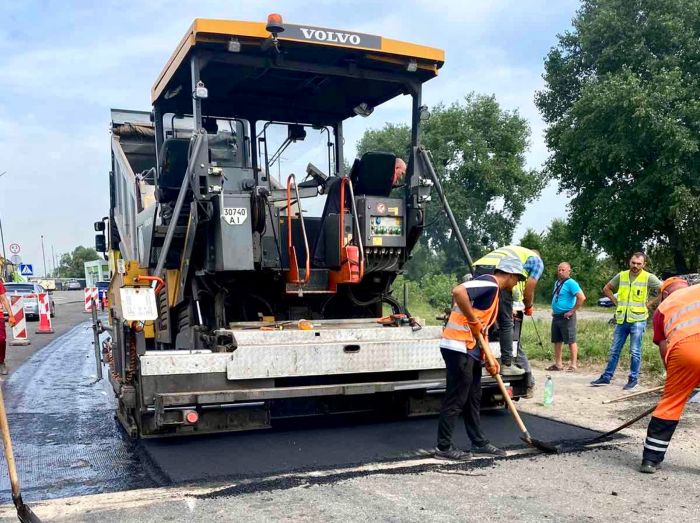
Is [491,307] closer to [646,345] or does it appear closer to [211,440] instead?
[211,440]

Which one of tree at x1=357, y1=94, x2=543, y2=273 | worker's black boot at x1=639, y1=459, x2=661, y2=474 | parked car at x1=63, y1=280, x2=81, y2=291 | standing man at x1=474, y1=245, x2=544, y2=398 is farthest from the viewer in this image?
parked car at x1=63, y1=280, x2=81, y2=291

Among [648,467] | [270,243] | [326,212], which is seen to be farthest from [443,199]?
[648,467]

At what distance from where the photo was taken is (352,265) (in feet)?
19.4

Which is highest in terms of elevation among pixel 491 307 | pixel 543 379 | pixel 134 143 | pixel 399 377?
pixel 134 143

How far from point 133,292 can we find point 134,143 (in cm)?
329

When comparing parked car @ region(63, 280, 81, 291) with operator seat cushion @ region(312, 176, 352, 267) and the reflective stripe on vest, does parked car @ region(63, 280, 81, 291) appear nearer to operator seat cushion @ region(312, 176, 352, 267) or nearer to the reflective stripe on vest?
the reflective stripe on vest

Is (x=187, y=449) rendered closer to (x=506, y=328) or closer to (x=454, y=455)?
(x=454, y=455)

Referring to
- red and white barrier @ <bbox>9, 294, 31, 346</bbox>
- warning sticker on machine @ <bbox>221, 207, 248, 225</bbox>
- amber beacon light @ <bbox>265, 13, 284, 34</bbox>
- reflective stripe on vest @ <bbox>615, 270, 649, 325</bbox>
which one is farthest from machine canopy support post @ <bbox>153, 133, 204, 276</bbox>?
red and white barrier @ <bbox>9, 294, 31, 346</bbox>

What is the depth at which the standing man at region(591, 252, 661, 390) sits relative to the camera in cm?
818

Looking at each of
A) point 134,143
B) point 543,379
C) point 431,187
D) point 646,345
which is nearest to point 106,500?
point 431,187

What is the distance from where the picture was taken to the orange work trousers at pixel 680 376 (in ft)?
15.0

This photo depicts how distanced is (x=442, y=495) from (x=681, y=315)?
6.60 feet

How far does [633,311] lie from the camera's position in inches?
327

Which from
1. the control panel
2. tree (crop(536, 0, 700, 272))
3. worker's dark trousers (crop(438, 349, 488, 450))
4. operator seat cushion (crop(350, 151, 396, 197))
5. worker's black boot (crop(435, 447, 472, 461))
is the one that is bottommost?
worker's black boot (crop(435, 447, 472, 461))
